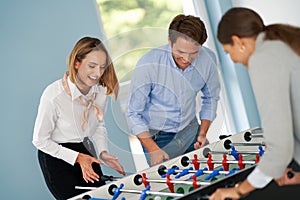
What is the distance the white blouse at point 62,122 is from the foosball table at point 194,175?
652 mm

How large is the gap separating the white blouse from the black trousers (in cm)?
9

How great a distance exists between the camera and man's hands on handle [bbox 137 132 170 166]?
11.8 feet

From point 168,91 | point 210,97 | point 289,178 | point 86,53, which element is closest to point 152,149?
point 168,91

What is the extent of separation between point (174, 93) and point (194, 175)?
3.70 ft

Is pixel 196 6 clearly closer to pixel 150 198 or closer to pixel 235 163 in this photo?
pixel 235 163

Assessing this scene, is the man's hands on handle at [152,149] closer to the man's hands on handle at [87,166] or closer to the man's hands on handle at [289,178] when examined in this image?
the man's hands on handle at [87,166]

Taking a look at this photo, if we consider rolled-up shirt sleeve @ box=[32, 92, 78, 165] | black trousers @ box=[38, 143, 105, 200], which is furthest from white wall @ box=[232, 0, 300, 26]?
rolled-up shirt sleeve @ box=[32, 92, 78, 165]

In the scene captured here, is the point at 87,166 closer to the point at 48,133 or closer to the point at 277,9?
the point at 48,133

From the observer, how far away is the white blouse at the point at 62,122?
3434 mm

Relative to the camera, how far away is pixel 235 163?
2.83 m

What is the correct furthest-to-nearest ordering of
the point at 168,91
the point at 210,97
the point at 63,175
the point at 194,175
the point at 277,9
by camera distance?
the point at 277,9, the point at 210,97, the point at 168,91, the point at 63,175, the point at 194,175

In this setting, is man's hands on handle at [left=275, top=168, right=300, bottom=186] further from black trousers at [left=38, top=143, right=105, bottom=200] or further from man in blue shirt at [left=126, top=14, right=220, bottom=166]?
black trousers at [left=38, top=143, right=105, bottom=200]

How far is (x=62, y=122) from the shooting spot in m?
3.49

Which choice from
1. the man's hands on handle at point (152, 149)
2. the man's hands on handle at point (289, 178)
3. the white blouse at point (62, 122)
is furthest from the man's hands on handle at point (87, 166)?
the man's hands on handle at point (289, 178)
